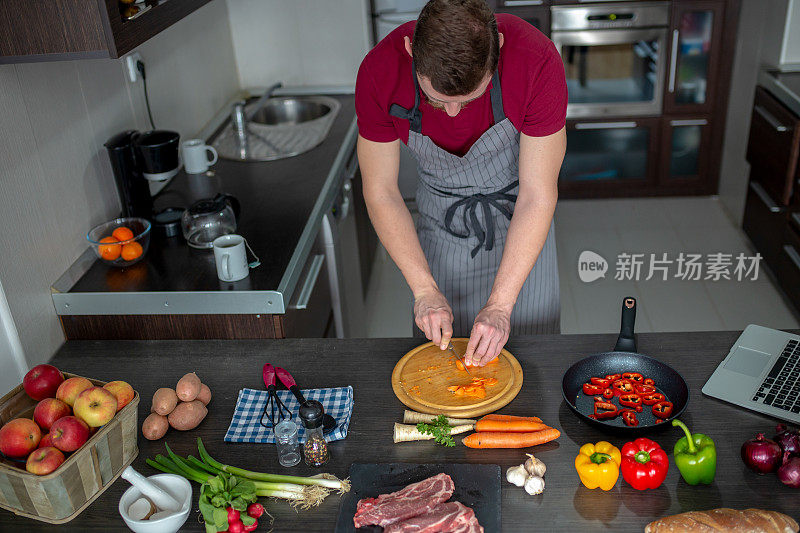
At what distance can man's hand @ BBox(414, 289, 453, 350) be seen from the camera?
1.64 metres

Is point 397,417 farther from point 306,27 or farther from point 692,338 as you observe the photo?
point 306,27

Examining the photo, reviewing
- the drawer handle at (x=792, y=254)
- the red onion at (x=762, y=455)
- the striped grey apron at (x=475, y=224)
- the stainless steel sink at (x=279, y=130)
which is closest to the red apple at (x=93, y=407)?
the striped grey apron at (x=475, y=224)

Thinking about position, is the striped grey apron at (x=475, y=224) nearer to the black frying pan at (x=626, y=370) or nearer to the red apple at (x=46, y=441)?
the black frying pan at (x=626, y=370)

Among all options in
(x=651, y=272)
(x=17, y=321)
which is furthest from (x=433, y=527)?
(x=651, y=272)

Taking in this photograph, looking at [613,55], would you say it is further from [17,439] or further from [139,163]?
[17,439]

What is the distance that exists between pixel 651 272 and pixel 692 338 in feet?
6.95

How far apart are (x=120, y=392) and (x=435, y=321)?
0.64 m

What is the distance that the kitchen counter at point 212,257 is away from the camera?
6.39ft

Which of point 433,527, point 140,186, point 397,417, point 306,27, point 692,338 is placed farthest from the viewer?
point 306,27

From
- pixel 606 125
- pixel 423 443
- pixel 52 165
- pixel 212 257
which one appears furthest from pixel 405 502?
pixel 606 125

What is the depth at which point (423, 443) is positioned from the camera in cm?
148

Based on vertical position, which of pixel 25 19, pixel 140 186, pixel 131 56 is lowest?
pixel 140 186

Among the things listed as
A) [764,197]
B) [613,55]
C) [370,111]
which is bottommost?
[764,197]

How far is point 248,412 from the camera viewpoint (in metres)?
1.59
